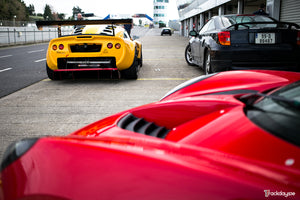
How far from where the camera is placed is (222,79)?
228 cm

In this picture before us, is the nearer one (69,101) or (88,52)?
(69,101)

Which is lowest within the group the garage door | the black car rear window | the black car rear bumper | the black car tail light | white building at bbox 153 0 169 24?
the black car rear bumper

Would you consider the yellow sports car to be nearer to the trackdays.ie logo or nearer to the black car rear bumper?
the black car rear bumper

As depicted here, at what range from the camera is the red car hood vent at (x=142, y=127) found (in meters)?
1.56

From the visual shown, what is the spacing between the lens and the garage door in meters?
10.7

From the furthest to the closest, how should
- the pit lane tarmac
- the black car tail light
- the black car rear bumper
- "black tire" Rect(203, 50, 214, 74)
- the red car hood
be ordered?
"black tire" Rect(203, 50, 214, 74) < the black car tail light < the black car rear bumper < the pit lane tarmac < the red car hood

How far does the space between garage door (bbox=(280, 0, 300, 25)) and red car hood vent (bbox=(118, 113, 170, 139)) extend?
35.7 ft

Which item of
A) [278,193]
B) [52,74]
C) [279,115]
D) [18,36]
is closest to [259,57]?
[279,115]

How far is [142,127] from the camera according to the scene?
161 centimetres

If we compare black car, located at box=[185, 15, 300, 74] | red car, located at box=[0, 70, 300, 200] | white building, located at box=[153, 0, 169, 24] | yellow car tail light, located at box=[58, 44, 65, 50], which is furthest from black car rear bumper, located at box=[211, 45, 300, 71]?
white building, located at box=[153, 0, 169, 24]

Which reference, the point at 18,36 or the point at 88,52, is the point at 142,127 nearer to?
the point at 88,52

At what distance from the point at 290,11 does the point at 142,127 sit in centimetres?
1152

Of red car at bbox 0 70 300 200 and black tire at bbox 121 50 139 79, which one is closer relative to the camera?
red car at bbox 0 70 300 200

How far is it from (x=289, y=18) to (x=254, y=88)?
1087 centimetres
